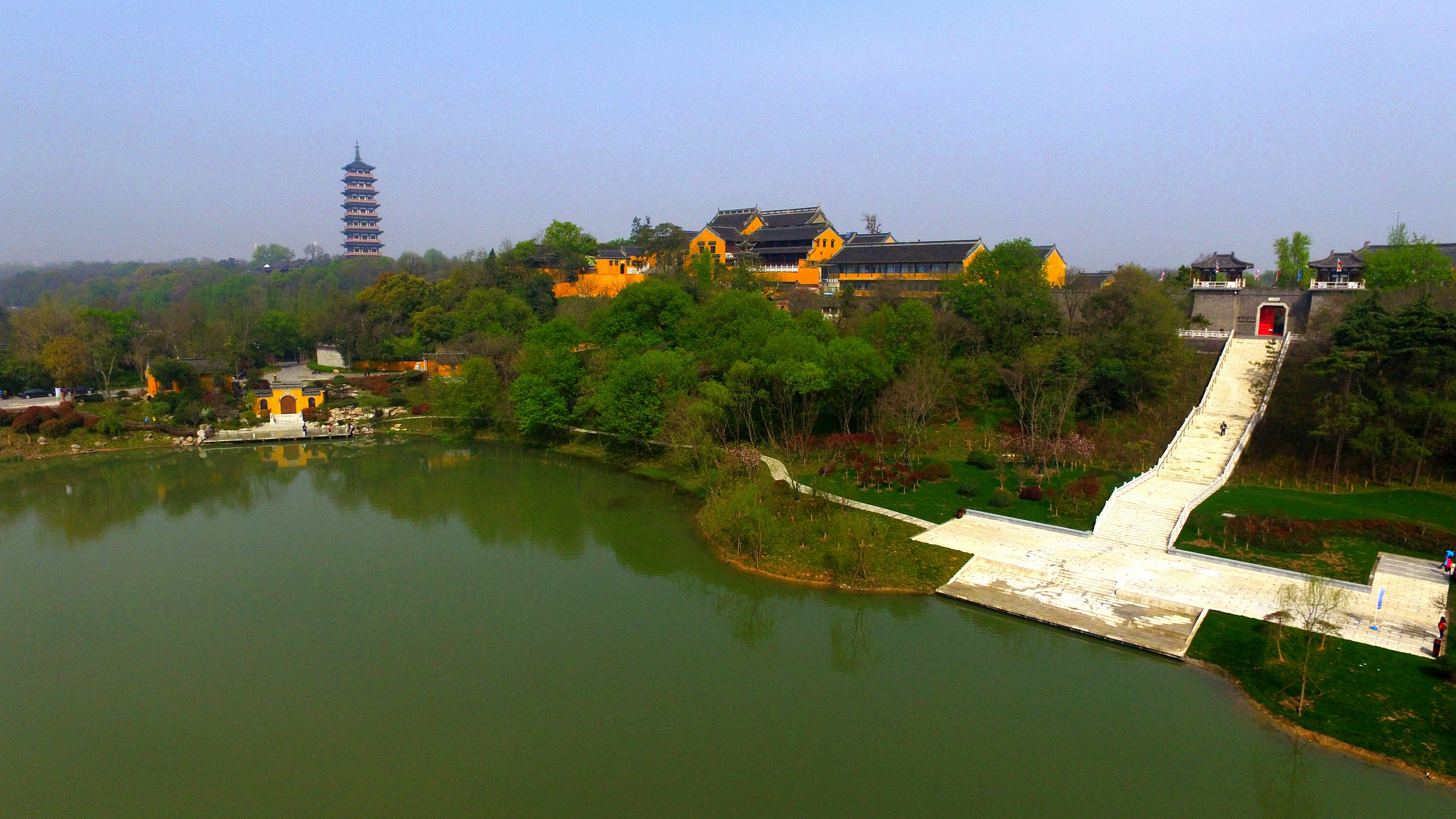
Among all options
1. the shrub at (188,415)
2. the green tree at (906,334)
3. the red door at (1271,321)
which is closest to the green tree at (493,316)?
the shrub at (188,415)

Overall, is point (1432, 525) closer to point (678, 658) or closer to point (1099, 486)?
point (1099, 486)

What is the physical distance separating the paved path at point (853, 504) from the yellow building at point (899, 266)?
39.8 feet

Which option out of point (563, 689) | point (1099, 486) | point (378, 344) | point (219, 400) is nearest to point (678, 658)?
point (563, 689)

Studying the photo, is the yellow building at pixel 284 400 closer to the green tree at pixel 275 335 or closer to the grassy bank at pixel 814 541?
the green tree at pixel 275 335

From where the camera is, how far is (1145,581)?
1261 cm

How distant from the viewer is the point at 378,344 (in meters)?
34.8

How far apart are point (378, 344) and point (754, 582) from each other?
26669 mm

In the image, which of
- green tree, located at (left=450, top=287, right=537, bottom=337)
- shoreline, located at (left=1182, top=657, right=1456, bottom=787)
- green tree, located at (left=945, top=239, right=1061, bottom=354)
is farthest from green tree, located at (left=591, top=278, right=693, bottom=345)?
shoreline, located at (left=1182, top=657, right=1456, bottom=787)

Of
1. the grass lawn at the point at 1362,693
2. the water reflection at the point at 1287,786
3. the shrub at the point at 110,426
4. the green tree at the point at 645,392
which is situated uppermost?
the green tree at the point at 645,392

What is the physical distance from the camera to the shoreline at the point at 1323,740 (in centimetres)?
820

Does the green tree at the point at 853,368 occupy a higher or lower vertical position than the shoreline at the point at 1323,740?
higher

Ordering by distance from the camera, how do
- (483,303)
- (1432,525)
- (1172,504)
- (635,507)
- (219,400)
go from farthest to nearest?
(483,303) < (219,400) < (635,507) < (1172,504) < (1432,525)

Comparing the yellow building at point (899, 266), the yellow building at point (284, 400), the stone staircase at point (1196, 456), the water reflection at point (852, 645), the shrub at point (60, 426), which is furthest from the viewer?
the yellow building at point (899, 266)

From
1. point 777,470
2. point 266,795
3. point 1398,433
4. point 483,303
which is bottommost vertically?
point 266,795
